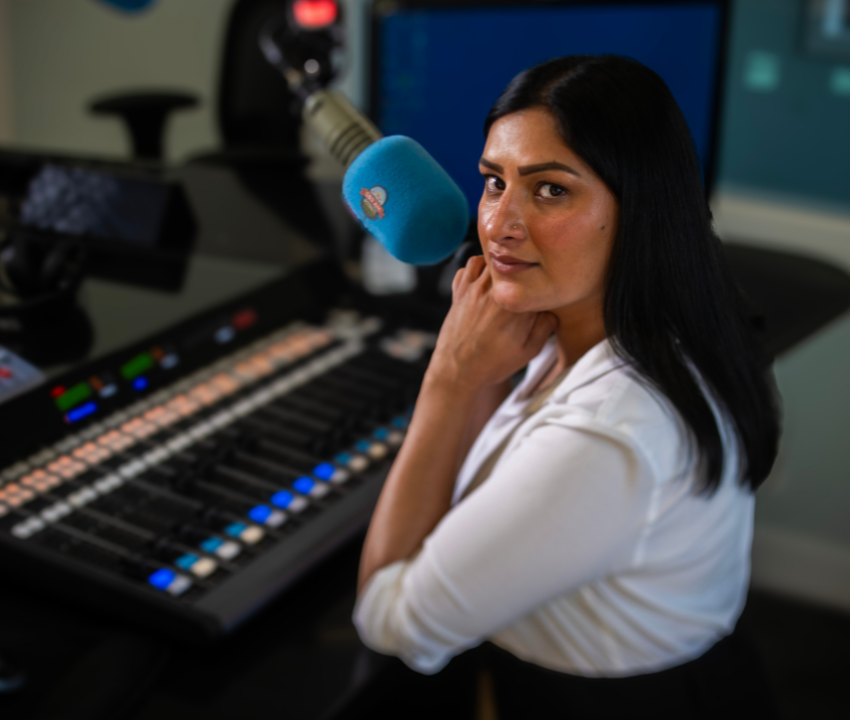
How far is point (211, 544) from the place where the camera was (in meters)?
0.82

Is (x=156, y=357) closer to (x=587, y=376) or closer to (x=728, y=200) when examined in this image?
(x=587, y=376)

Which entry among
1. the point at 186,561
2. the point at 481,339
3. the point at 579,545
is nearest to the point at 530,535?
the point at 579,545

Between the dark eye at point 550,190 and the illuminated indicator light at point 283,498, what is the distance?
52cm

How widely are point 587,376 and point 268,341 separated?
2.14ft

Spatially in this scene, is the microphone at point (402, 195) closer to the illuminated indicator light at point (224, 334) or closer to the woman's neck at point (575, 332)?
the woman's neck at point (575, 332)

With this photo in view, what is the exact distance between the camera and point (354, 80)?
2232mm

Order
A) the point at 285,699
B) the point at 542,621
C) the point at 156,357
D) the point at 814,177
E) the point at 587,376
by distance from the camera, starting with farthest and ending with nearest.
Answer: the point at 814,177, the point at 156,357, the point at 285,699, the point at 542,621, the point at 587,376

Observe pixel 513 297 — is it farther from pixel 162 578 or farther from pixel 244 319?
pixel 244 319

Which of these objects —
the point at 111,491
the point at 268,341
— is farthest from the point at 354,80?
the point at 111,491

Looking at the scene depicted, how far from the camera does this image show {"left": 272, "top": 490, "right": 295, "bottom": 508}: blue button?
0.89 meters

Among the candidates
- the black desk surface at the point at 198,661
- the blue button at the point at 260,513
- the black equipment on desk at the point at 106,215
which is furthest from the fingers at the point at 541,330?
the black equipment on desk at the point at 106,215

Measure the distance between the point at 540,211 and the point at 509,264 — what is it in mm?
35

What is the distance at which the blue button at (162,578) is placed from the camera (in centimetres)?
77

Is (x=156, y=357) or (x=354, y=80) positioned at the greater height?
(x=354, y=80)
